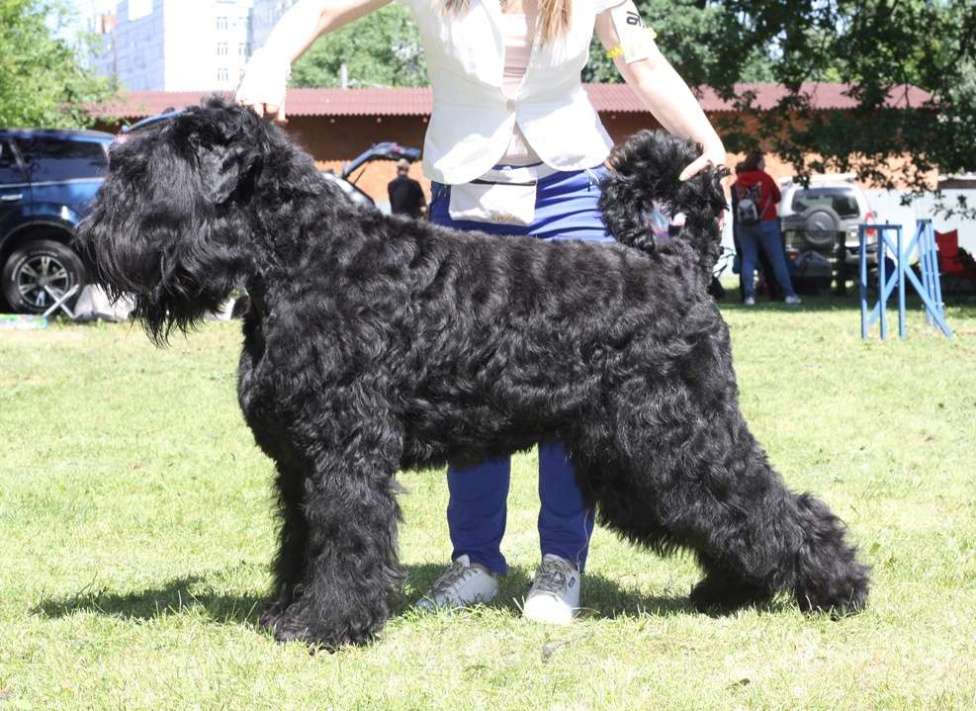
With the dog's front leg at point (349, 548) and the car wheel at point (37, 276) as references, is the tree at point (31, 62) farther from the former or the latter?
the dog's front leg at point (349, 548)

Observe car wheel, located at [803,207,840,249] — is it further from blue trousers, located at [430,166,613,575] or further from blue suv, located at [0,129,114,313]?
blue trousers, located at [430,166,613,575]

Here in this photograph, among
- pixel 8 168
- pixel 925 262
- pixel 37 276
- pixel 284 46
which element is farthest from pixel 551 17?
pixel 8 168

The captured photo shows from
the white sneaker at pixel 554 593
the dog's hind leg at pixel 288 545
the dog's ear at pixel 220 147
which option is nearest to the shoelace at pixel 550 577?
the white sneaker at pixel 554 593

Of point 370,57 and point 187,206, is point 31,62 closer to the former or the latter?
point 187,206

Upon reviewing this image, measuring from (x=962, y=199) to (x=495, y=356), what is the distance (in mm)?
16970

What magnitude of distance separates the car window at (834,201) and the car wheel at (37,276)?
13657 mm

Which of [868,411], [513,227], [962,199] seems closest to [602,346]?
[513,227]

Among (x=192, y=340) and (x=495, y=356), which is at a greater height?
(x=495, y=356)

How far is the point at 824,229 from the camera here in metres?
19.4

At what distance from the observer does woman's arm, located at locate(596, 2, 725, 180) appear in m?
3.79

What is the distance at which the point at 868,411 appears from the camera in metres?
8.00

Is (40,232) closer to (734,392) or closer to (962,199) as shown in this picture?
(734,392)

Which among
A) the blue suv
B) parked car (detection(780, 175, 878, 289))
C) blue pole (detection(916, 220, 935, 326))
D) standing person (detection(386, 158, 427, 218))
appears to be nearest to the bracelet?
blue pole (detection(916, 220, 935, 326))

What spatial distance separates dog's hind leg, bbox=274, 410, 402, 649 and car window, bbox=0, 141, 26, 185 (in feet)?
36.1
